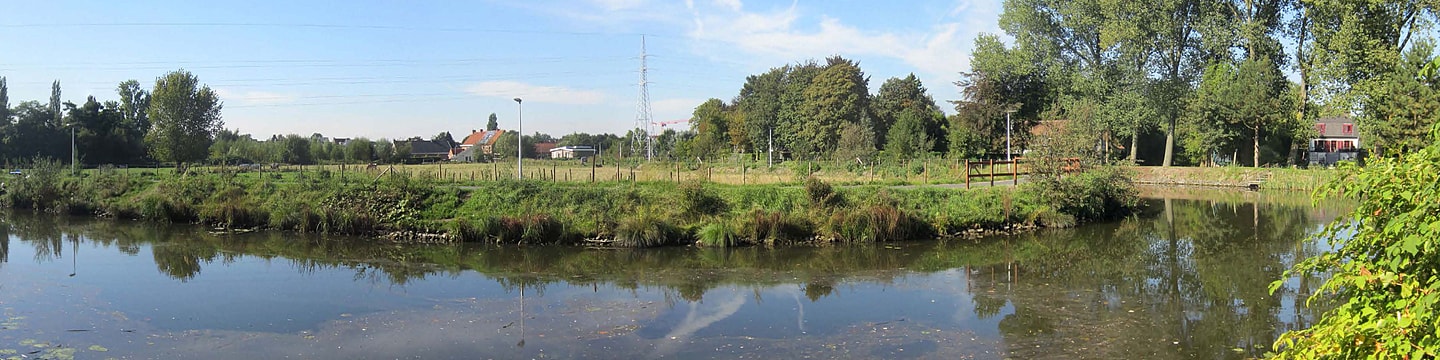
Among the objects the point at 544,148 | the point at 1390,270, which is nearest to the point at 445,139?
the point at 544,148

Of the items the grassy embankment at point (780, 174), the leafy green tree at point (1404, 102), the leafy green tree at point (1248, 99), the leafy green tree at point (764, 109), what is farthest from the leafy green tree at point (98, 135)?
the leafy green tree at point (1404, 102)

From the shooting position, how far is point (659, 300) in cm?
1375

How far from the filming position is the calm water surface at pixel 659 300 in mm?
10594

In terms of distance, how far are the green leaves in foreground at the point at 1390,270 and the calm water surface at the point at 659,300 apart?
5.23 metres

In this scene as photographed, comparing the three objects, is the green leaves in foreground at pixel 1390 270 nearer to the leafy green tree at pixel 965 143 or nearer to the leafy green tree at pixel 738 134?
the leafy green tree at pixel 965 143

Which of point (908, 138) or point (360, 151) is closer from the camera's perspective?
point (908, 138)

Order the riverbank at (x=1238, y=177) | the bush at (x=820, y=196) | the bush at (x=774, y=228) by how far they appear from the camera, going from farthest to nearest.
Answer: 1. the riverbank at (x=1238, y=177)
2. the bush at (x=820, y=196)
3. the bush at (x=774, y=228)

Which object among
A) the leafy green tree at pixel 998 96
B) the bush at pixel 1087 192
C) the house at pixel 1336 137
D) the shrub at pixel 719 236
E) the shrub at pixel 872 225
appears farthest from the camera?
the house at pixel 1336 137

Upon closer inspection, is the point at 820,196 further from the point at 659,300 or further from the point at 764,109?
the point at 764,109

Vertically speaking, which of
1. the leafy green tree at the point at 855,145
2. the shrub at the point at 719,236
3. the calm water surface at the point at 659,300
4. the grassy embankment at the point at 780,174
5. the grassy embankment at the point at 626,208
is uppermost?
the leafy green tree at the point at 855,145

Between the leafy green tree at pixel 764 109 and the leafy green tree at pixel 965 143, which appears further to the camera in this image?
the leafy green tree at pixel 764 109

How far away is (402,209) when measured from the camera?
24141 millimetres

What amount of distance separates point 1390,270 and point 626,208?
19.3m

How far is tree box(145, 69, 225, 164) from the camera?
5709 centimetres
